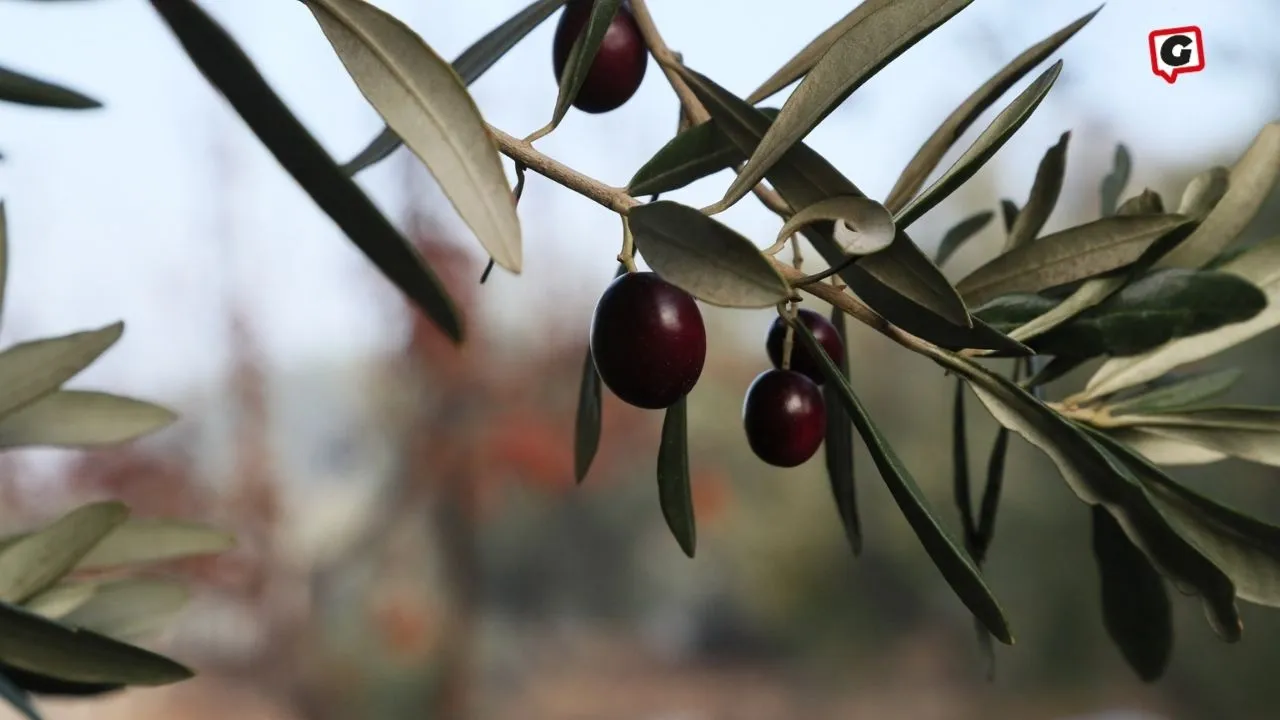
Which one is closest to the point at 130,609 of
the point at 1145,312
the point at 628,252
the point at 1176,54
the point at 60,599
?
the point at 60,599

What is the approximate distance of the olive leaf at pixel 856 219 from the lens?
216 millimetres

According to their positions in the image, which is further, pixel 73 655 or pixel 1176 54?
pixel 1176 54

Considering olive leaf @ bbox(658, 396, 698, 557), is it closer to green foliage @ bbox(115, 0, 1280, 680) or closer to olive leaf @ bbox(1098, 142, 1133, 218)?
green foliage @ bbox(115, 0, 1280, 680)

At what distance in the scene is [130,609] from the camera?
0.39m

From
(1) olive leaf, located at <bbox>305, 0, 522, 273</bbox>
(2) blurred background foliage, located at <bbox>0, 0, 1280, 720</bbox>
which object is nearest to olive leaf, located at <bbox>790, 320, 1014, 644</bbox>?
Answer: (1) olive leaf, located at <bbox>305, 0, 522, 273</bbox>

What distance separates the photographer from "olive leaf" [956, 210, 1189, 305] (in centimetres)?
29

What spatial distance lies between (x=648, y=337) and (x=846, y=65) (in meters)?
0.08

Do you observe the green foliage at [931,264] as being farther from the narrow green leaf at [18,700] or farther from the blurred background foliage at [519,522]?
the blurred background foliage at [519,522]

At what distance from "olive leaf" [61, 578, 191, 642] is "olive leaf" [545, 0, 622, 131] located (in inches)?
9.7

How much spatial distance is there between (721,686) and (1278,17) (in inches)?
67.2

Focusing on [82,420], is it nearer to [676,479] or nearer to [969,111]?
[676,479]

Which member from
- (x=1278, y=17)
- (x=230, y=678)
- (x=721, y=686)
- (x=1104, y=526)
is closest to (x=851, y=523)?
(x=1104, y=526)

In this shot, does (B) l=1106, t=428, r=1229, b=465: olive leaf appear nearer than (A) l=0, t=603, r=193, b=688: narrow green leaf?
No

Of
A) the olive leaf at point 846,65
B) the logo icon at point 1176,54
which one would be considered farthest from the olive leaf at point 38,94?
the logo icon at point 1176,54
